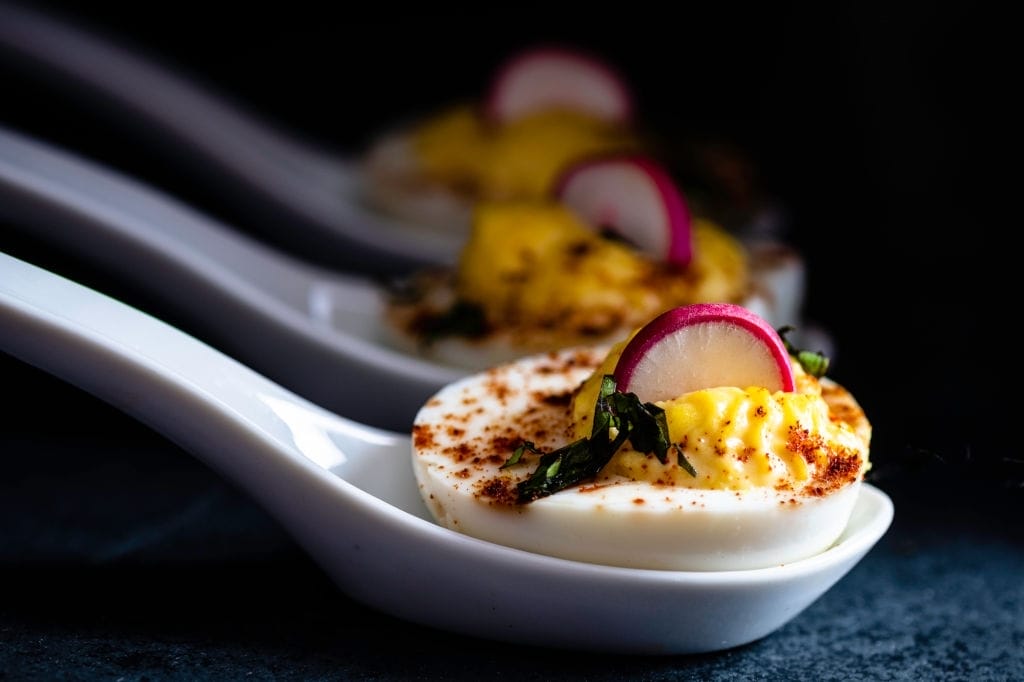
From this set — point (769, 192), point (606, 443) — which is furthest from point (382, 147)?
point (606, 443)

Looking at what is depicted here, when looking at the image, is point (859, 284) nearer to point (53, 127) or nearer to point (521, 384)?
point (521, 384)

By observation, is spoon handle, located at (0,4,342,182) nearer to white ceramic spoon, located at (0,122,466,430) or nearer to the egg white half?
white ceramic spoon, located at (0,122,466,430)

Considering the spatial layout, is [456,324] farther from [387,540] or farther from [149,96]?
[149,96]

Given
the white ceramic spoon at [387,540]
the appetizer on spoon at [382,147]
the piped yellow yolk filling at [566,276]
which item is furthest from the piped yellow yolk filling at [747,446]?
the appetizer on spoon at [382,147]

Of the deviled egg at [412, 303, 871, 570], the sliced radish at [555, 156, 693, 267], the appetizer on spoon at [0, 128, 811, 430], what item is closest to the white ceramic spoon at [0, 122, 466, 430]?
the appetizer on spoon at [0, 128, 811, 430]

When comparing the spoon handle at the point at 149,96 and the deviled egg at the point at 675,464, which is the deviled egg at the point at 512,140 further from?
the deviled egg at the point at 675,464

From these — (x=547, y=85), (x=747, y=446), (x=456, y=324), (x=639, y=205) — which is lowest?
(x=747, y=446)

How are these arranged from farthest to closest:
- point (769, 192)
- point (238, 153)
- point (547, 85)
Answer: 1. point (769, 192)
2. point (238, 153)
3. point (547, 85)
